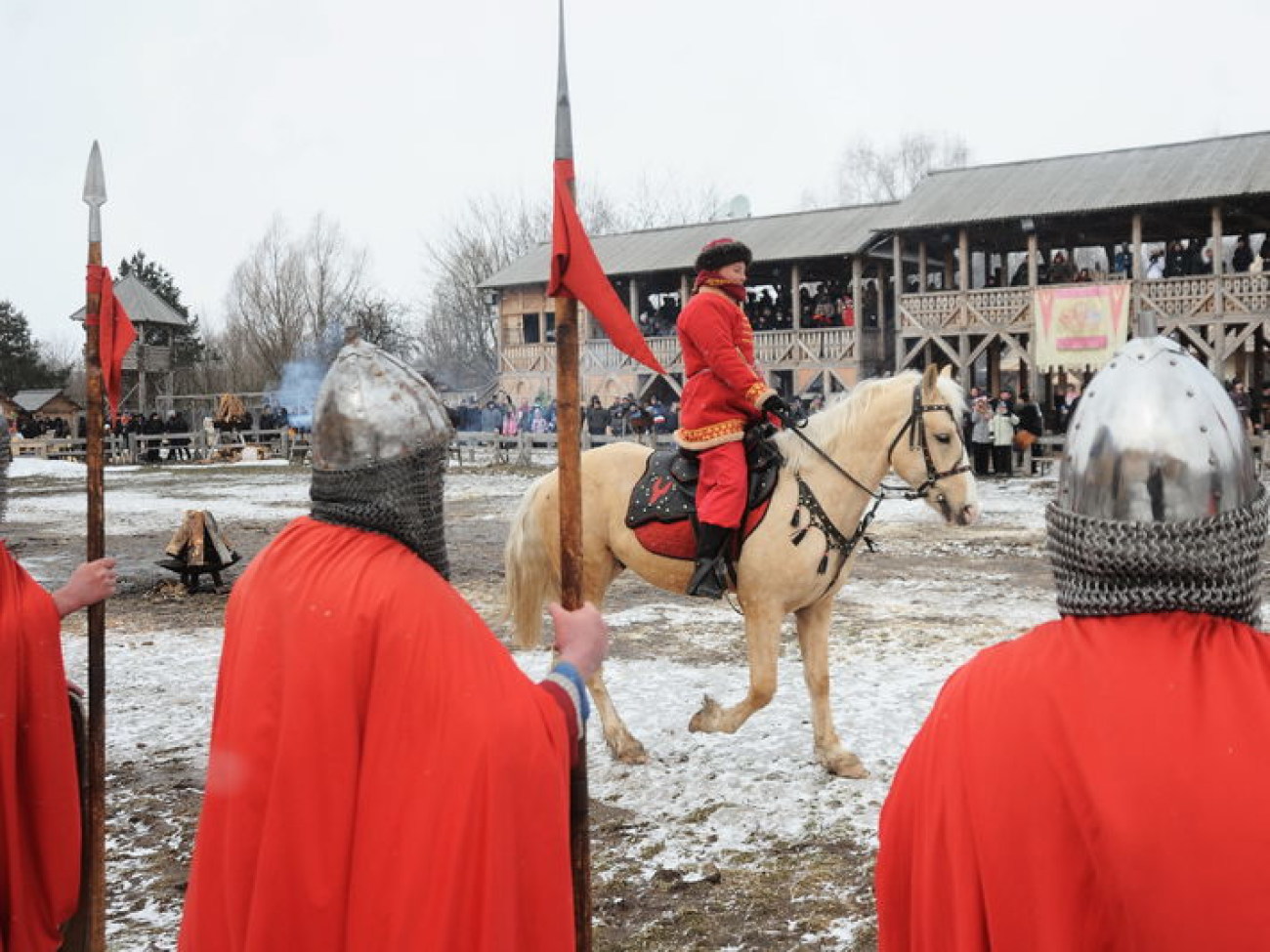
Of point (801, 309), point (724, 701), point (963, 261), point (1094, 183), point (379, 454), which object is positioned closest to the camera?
point (379, 454)

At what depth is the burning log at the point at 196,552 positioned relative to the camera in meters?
11.0

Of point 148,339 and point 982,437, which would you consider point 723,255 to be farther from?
point 148,339

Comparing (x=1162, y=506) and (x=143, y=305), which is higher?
(x=143, y=305)

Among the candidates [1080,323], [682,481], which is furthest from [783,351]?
[682,481]

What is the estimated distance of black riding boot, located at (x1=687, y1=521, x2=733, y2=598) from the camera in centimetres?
552

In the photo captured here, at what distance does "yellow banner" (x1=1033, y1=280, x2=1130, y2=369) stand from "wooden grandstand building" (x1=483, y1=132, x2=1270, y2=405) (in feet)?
0.12

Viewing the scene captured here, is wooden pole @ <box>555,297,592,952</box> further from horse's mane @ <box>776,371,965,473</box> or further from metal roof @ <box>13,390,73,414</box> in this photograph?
metal roof @ <box>13,390,73,414</box>

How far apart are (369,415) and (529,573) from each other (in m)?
3.91

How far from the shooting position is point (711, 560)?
18.3 ft

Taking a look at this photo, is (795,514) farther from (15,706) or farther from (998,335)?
(998,335)

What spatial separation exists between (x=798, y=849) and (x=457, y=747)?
2.91 m

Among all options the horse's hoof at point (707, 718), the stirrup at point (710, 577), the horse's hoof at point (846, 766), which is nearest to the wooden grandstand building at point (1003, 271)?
the stirrup at point (710, 577)

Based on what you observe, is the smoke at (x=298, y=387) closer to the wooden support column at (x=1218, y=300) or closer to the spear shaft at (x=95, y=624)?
the wooden support column at (x=1218, y=300)

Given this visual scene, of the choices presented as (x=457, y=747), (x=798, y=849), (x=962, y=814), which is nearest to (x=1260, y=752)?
(x=962, y=814)
